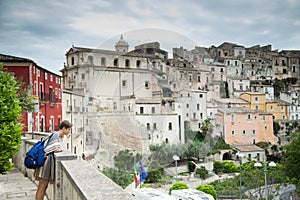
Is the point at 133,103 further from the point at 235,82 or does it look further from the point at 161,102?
the point at 235,82

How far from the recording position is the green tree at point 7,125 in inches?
144

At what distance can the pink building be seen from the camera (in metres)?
32.3

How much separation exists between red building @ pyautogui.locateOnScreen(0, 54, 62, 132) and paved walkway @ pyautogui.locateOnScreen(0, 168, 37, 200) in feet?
22.1

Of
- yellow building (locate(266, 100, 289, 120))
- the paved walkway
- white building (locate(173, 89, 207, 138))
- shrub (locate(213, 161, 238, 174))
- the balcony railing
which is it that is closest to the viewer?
the paved walkway

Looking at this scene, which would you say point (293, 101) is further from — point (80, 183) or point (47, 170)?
point (80, 183)

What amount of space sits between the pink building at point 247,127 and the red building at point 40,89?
59.3 ft

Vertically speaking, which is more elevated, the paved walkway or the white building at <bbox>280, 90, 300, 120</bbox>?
the white building at <bbox>280, 90, 300, 120</bbox>

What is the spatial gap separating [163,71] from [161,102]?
0.32 m

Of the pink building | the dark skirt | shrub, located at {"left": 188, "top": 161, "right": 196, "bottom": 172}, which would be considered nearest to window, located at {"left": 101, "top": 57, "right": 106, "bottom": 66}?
the dark skirt

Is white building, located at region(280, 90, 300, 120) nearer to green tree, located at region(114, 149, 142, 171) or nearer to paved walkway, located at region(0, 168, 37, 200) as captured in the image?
green tree, located at region(114, 149, 142, 171)

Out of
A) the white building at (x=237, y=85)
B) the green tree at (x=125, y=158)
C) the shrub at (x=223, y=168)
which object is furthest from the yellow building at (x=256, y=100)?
the green tree at (x=125, y=158)

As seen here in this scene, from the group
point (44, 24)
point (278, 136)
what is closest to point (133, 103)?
point (44, 24)

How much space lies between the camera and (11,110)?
3.81m

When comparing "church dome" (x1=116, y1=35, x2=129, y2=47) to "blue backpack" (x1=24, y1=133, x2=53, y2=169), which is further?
"church dome" (x1=116, y1=35, x2=129, y2=47)
